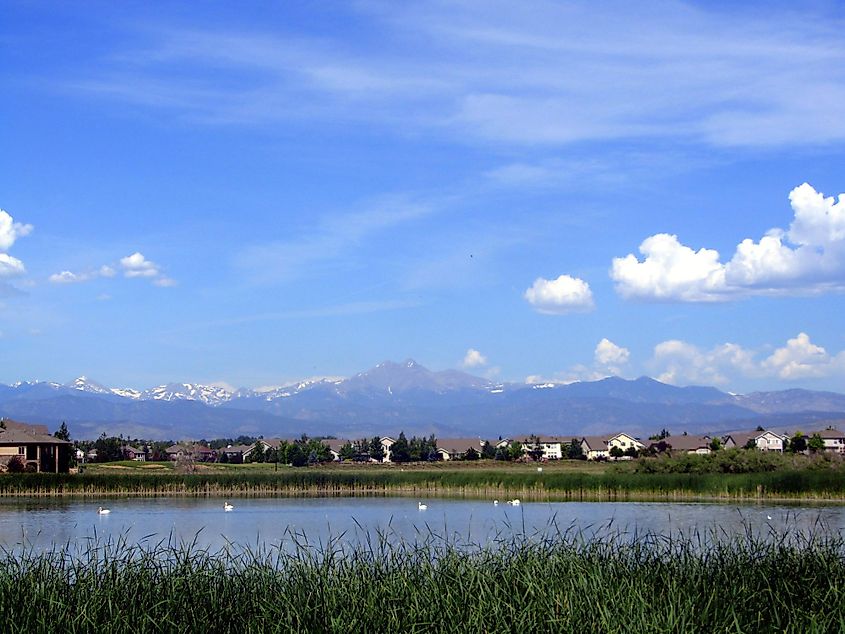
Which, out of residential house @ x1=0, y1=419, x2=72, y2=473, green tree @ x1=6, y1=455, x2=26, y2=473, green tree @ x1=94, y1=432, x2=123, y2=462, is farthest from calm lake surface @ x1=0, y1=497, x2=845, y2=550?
green tree @ x1=94, y1=432, x2=123, y2=462

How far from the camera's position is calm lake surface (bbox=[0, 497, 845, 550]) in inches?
1312

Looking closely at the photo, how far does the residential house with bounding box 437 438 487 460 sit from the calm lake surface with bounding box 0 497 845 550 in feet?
367

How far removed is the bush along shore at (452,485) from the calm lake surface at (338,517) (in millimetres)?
4137

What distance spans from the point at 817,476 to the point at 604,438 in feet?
480

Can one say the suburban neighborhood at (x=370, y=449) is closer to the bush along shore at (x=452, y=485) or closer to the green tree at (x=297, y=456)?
the green tree at (x=297, y=456)

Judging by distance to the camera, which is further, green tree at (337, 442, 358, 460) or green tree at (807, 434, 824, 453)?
green tree at (337, 442, 358, 460)

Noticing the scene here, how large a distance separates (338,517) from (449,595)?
34767 mm

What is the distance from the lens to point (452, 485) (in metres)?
72.1

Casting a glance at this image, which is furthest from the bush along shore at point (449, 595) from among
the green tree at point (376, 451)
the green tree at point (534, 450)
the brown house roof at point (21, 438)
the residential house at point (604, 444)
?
the residential house at point (604, 444)

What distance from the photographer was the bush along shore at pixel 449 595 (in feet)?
34.9

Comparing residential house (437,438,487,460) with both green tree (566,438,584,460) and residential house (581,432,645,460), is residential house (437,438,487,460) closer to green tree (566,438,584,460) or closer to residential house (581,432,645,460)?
residential house (581,432,645,460)

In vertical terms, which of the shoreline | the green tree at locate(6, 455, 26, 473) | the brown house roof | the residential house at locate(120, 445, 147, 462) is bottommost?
the shoreline

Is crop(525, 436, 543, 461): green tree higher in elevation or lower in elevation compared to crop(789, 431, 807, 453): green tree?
lower

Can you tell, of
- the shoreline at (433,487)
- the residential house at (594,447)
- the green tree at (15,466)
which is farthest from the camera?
the residential house at (594,447)
